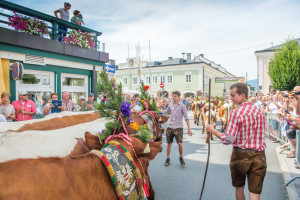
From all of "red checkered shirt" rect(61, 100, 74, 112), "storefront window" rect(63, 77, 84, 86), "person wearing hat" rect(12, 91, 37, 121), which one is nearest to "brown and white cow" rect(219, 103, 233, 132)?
"storefront window" rect(63, 77, 84, 86)

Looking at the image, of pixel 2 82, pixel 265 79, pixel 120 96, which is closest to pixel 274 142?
pixel 120 96

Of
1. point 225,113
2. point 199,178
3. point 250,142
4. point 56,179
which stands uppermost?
point 56,179

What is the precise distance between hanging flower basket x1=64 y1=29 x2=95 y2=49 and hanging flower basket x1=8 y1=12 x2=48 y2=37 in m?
1.12

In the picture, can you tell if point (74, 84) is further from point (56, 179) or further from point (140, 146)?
point (56, 179)

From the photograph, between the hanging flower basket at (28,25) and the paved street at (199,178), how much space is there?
6.40 meters

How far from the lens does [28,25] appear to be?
714cm

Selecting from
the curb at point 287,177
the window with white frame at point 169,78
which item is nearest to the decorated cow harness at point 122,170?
the curb at point 287,177

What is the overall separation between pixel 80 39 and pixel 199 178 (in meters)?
7.80

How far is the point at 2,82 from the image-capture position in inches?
245

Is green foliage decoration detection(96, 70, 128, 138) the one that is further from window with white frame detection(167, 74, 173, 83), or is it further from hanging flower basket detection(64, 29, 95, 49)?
window with white frame detection(167, 74, 173, 83)

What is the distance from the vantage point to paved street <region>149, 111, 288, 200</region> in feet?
12.0

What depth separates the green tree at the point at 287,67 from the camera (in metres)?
24.1

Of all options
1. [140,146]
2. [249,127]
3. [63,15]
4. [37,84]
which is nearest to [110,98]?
[140,146]

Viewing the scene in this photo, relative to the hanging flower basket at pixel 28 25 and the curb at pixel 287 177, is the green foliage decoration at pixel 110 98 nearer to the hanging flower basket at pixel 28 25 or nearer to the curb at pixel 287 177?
the curb at pixel 287 177
